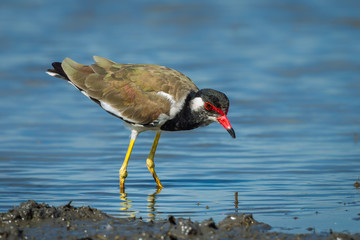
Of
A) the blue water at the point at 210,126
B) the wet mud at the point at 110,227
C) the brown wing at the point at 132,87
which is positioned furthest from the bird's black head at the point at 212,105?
the wet mud at the point at 110,227

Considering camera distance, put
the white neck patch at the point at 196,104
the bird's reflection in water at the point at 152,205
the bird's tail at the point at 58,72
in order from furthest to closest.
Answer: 1. the bird's tail at the point at 58,72
2. the white neck patch at the point at 196,104
3. the bird's reflection in water at the point at 152,205

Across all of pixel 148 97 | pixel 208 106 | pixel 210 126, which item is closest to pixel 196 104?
pixel 208 106

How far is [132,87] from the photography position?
9.46 metres

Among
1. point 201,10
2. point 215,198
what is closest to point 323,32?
point 201,10

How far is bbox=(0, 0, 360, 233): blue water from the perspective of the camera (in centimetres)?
808

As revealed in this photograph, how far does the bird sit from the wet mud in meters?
2.24

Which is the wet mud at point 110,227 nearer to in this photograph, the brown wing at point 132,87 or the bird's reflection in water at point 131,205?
the bird's reflection in water at point 131,205

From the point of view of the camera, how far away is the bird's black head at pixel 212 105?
8656 millimetres

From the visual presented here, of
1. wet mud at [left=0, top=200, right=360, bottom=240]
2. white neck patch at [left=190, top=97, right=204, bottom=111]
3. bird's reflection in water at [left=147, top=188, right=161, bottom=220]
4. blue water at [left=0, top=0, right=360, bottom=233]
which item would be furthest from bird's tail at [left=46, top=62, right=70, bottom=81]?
wet mud at [left=0, top=200, right=360, bottom=240]

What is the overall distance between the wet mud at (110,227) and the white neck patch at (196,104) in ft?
8.43

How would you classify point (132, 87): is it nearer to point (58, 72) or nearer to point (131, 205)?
point (58, 72)

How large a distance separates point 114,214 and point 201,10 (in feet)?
56.1

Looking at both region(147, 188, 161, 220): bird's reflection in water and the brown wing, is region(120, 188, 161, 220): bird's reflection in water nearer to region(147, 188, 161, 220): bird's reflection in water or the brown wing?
region(147, 188, 161, 220): bird's reflection in water

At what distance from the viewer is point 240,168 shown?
984 cm
